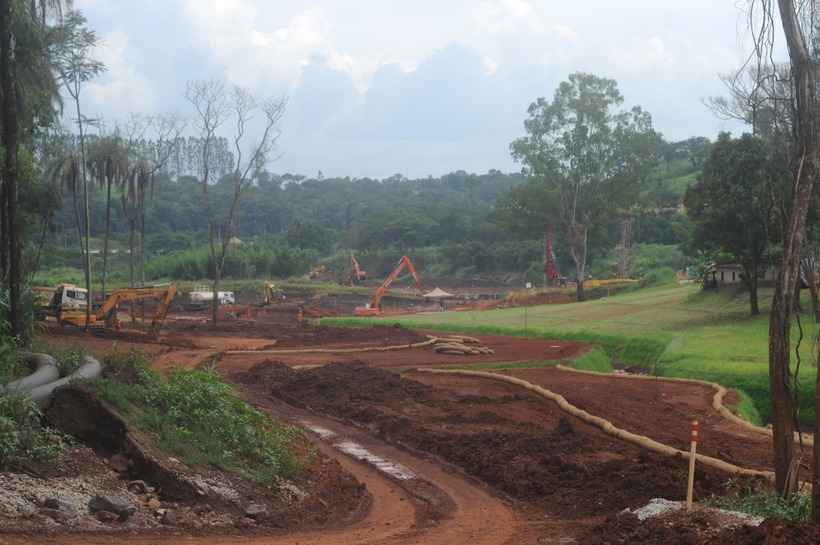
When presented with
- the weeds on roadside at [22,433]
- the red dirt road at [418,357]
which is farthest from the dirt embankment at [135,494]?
the red dirt road at [418,357]

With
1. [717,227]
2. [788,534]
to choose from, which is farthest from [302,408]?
[717,227]

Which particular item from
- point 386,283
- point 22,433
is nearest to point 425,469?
point 22,433

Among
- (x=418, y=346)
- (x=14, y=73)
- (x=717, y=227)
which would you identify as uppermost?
(x=14, y=73)

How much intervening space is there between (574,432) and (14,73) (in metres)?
15.8

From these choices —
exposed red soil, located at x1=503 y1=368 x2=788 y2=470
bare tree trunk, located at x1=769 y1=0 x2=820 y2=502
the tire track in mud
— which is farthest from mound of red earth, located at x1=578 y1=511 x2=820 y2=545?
exposed red soil, located at x1=503 y1=368 x2=788 y2=470

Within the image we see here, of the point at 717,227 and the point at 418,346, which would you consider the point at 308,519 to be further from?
the point at 717,227

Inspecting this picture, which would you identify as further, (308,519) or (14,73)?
(14,73)

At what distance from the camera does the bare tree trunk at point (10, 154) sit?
1911cm

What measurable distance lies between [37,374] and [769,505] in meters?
10.9

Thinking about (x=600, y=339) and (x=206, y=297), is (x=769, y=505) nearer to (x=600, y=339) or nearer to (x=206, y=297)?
(x=600, y=339)

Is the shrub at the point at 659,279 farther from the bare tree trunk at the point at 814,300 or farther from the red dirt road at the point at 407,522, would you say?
the red dirt road at the point at 407,522

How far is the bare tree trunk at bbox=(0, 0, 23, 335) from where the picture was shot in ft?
62.7

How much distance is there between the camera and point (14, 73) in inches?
860

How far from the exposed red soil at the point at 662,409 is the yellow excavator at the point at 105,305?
19.0 m
